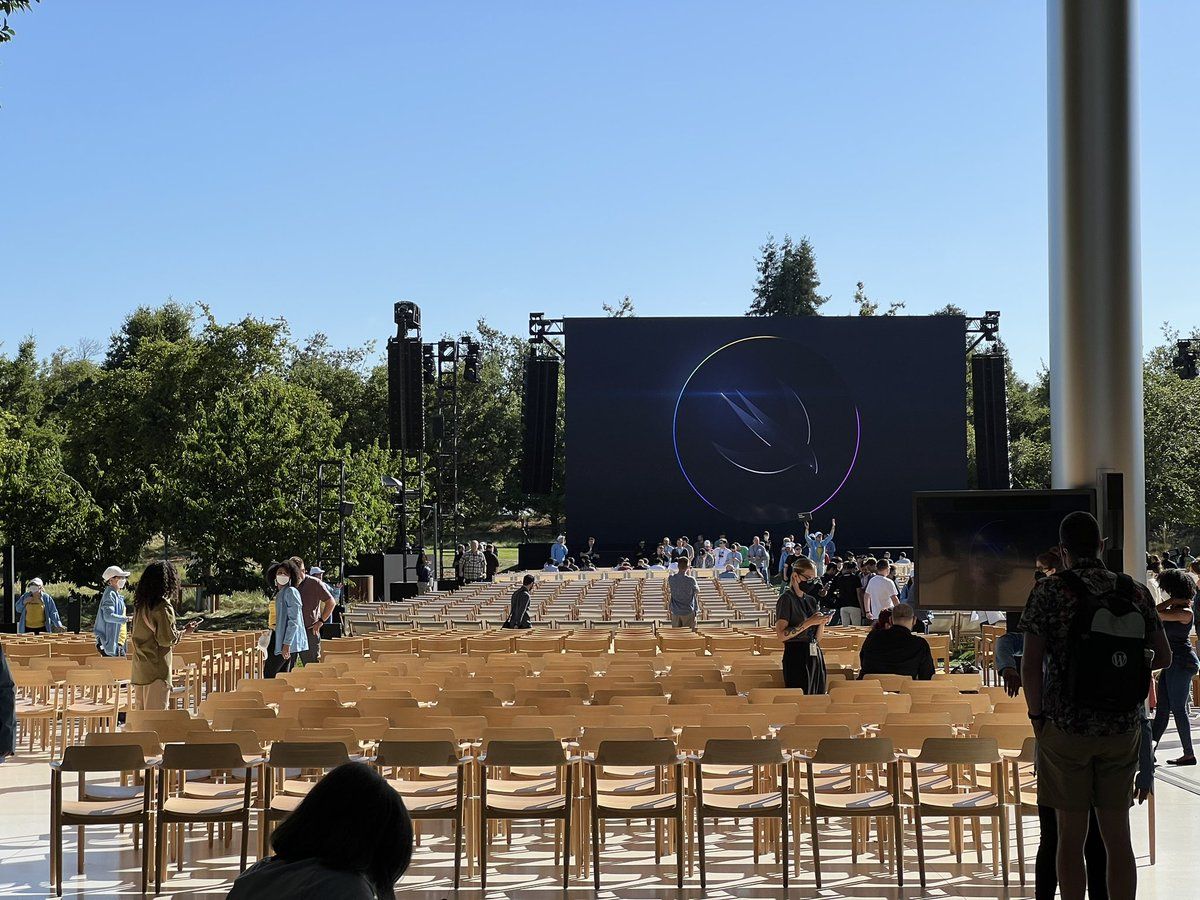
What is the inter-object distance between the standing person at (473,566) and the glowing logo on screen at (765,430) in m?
5.95

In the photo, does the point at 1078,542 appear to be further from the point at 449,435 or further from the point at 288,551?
the point at 449,435

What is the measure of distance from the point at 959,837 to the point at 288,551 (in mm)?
21465

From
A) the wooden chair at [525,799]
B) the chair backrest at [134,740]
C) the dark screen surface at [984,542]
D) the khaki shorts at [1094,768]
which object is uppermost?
the dark screen surface at [984,542]

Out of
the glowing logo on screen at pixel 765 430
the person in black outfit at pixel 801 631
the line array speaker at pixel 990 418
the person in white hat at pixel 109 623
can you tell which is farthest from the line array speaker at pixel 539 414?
the person in black outfit at pixel 801 631

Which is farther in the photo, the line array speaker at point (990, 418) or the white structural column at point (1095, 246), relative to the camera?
the line array speaker at point (990, 418)

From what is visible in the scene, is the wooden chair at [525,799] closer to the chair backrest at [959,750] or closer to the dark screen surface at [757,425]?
the chair backrest at [959,750]

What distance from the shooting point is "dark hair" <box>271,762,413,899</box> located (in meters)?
2.13

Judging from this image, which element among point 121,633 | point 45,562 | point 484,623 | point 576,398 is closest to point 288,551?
point 45,562

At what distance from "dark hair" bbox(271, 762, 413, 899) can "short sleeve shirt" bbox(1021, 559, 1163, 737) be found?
2.49 m

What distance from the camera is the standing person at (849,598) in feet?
53.8

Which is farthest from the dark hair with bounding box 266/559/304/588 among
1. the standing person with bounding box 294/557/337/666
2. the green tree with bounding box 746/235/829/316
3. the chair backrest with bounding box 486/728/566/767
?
the green tree with bounding box 746/235/829/316

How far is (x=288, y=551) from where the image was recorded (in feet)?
84.2

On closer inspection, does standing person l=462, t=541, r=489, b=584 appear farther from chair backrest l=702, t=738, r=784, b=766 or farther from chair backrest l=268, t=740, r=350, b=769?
chair backrest l=702, t=738, r=784, b=766

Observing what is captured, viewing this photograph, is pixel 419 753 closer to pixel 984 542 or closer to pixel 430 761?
pixel 430 761
